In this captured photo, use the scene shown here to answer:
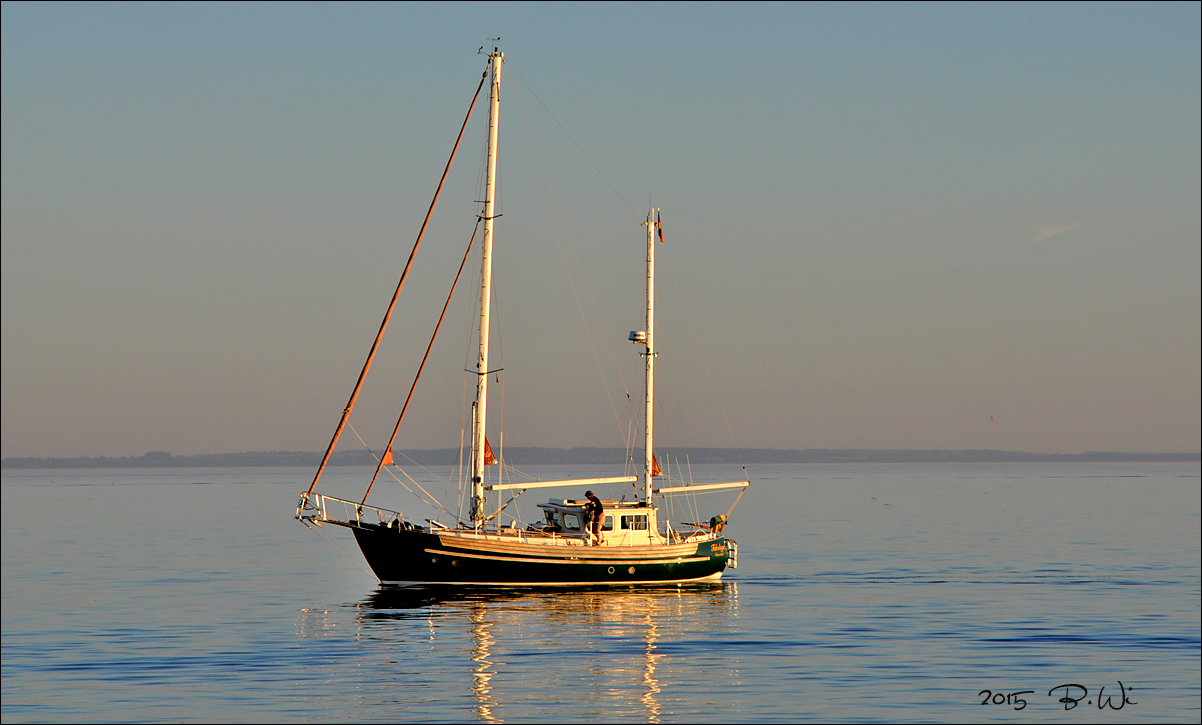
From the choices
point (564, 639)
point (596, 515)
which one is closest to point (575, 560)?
point (596, 515)

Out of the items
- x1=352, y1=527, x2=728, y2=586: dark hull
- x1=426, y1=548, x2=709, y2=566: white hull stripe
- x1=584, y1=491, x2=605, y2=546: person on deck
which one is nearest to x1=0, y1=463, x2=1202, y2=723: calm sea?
x1=352, y1=527, x2=728, y2=586: dark hull

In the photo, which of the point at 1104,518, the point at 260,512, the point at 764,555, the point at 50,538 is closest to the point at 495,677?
the point at 764,555

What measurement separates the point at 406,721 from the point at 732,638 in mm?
14425

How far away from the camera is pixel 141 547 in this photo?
84000mm

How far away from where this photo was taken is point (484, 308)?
51375mm

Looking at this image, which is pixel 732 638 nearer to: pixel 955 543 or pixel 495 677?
pixel 495 677

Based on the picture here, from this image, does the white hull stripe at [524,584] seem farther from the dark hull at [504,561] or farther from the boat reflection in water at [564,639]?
the boat reflection in water at [564,639]

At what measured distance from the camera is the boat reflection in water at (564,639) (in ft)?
97.2

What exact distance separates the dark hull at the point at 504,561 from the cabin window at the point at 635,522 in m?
1.06

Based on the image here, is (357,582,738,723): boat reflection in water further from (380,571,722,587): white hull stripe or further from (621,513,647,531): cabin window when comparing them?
(621,513,647,531): cabin window
